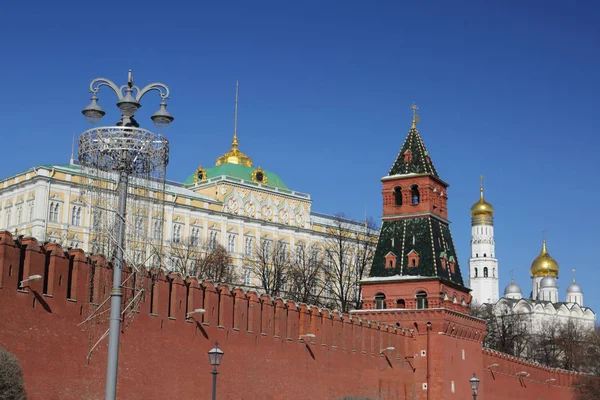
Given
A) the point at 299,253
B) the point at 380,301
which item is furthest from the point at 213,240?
the point at 380,301

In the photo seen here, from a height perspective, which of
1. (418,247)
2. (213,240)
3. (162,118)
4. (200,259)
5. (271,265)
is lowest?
(162,118)

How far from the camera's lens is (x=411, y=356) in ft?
164

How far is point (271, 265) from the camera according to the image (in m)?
77.0

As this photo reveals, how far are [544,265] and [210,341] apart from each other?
123517 mm

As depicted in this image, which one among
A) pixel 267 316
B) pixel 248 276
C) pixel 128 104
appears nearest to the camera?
pixel 128 104

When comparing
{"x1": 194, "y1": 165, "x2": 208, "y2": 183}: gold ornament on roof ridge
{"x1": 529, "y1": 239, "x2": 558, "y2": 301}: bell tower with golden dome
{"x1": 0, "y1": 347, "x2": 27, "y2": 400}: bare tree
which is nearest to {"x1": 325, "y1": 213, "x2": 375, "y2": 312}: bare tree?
{"x1": 194, "y1": 165, "x2": 208, "y2": 183}: gold ornament on roof ridge

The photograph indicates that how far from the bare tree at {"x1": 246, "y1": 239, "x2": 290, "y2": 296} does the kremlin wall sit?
671 inches

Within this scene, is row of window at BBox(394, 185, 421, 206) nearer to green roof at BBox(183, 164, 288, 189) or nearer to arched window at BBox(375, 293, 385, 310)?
arched window at BBox(375, 293, 385, 310)

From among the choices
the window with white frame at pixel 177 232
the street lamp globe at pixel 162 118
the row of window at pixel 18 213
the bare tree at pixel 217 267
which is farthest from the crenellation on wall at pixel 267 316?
the window with white frame at pixel 177 232

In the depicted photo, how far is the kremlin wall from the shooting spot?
27359 mm

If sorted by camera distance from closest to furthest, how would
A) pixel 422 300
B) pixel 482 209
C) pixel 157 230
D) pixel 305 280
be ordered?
1. pixel 157 230
2. pixel 422 300
3. pixel 305 280
4. pixel 482 209

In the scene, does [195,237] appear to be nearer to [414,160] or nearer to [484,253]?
[414,160]

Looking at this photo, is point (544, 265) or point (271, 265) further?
point (544, 265)

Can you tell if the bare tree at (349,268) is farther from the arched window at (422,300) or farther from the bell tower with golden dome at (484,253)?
the bell tower with golden dome at (484,253)
